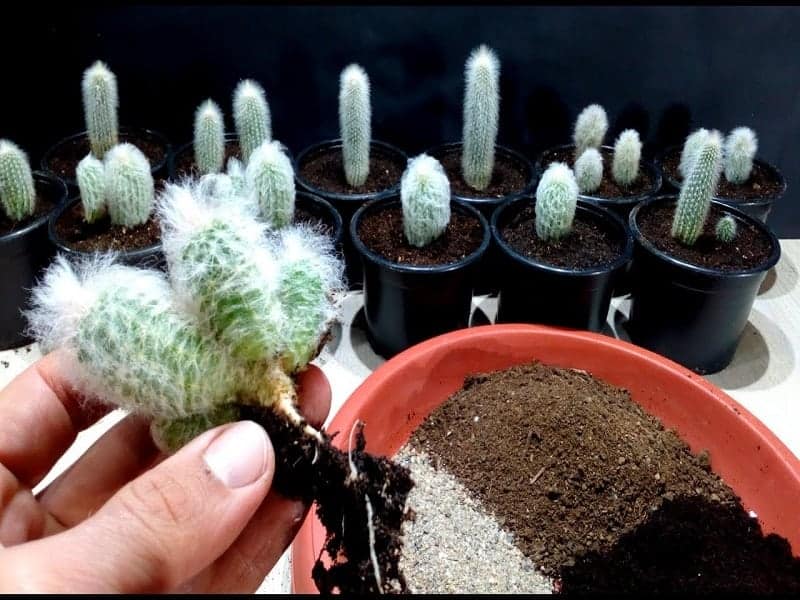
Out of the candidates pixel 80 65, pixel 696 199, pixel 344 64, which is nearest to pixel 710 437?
pixel 696 199

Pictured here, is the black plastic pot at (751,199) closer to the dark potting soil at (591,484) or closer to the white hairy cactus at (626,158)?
the white hairy cactus at (626,158)

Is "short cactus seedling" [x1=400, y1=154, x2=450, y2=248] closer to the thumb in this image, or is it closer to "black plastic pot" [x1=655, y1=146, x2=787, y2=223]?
"black plastic pot" [x1=655, y1=146, x2=787, y2=223]

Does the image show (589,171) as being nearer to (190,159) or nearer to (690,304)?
(690,304)

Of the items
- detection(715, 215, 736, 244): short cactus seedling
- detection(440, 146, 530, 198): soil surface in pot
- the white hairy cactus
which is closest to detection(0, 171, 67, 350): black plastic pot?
detection(440, 146, 530, 198): soil surface in pot

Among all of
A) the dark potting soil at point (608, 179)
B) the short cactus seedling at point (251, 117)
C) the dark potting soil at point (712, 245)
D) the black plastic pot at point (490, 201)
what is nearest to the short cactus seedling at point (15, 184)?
the short cactus seedling at point (251, 117)

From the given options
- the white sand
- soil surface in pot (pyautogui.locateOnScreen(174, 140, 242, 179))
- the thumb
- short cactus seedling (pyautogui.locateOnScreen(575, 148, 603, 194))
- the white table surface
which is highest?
the thumb
